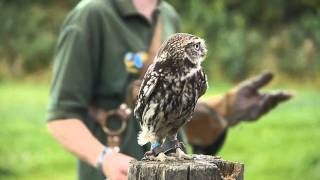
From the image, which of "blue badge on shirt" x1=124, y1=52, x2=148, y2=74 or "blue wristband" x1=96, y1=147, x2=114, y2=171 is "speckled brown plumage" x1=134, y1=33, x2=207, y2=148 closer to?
"blue wristband" x1=96, y1=147, x2=114, y2=171

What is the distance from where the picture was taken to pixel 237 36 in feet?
35.8

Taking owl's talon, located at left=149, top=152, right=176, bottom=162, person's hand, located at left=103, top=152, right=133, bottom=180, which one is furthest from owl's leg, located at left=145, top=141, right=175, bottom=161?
person's hand, located at left=103, top=152, right=133, bottom=180

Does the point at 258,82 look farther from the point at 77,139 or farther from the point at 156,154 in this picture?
the point at 156,154

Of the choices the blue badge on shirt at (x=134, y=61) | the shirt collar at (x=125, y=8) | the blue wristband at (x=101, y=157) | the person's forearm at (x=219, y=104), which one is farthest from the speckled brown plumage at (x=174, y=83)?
the person's forearm at (x=219, y=104)

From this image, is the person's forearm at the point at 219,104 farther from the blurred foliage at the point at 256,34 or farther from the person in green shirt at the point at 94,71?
the blurred foliage at the point at 256,34

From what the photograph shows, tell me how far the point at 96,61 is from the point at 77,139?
1.03 ft

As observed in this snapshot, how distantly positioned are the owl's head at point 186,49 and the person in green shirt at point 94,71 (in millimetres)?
1033

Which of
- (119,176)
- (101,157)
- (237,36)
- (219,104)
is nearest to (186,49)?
(119,176)

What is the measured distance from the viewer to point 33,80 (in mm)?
11719

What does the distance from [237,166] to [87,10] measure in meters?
1.37

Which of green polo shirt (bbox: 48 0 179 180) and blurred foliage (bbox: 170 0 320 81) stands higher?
blurred foliage (bbox: 170 0 320 81)

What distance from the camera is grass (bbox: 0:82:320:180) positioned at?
7.91 metres

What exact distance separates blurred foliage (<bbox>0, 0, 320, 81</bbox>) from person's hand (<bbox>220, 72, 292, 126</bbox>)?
6.49 metres

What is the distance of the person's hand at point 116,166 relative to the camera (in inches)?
114
